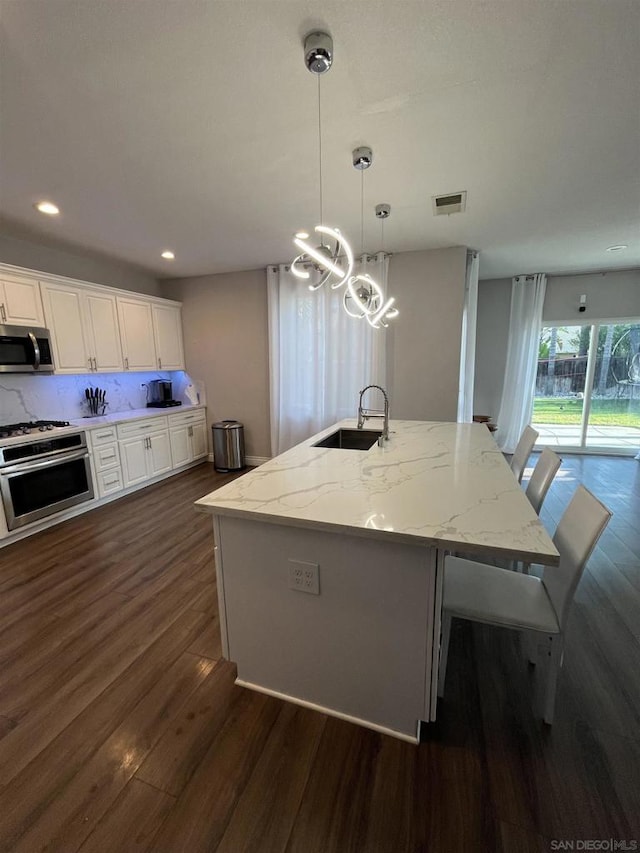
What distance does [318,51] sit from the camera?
1317 millimetres

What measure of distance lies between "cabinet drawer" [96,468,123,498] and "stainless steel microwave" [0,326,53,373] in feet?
3.80

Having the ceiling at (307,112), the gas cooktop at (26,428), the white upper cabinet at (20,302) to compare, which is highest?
the ceiling at (307,112)

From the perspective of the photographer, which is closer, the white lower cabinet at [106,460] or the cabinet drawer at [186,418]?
the white lower cabinet at [106,460]

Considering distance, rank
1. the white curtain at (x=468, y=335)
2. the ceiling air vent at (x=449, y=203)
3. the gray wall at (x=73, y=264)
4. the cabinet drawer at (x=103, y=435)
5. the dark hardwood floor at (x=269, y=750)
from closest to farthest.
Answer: the dark hardwood floor at (x=269, y=750), the ceiling air vent at (x=449, y=203), the gray wall at (x=73, y=264), the cabinet drawer at (x=103, y=435), the white curtain at (x=468, y=335)

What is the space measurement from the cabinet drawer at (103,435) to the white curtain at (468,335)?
3.91 metres

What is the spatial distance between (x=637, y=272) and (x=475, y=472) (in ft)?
18.3

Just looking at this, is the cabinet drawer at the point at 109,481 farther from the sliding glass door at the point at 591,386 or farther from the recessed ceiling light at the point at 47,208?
the sliding glass door at the point at 591,386

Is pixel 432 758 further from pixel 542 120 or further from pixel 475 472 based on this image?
pixel 542 120

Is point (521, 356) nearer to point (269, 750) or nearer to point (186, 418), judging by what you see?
point (186, 418)

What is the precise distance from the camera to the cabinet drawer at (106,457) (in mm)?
3592

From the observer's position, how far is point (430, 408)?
4.08 meters

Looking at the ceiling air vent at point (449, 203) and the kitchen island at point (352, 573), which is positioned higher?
the ceiling air vent at point (449, 203)

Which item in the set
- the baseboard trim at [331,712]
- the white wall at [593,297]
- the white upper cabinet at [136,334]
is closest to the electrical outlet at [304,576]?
the baseboard trim at [331,712]

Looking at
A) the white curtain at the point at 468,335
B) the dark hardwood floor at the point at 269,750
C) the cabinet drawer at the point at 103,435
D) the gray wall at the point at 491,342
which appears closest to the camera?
the dark hardwood floor at the point at 269,750
